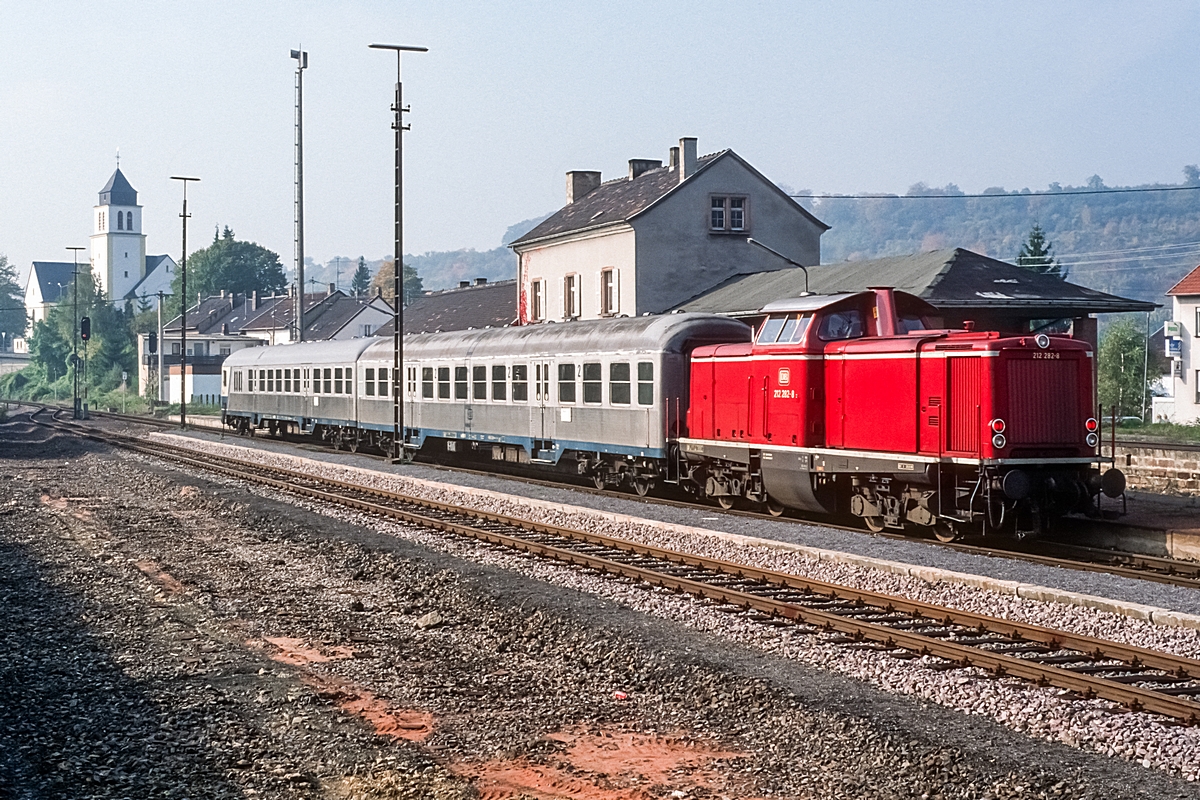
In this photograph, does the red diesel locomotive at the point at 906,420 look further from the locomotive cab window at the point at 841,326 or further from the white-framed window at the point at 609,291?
the white-framed window at the point at 609,291

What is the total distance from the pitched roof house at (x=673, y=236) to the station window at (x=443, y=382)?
1344 cm

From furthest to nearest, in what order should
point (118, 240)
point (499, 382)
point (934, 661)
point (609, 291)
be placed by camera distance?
point (118, 240)
point (609, 291)
point (499, 382)
point (934, 661)

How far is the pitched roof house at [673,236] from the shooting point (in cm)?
4641

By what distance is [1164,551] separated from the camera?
1734cm

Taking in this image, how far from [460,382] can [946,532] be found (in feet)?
54.8

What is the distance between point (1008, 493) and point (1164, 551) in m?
2.67

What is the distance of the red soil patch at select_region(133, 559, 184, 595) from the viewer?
15.3 metres

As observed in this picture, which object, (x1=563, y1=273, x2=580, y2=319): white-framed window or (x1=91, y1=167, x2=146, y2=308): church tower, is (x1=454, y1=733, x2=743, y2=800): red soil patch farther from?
(x1=91, y1=167, x2=146, y2=308): church tower

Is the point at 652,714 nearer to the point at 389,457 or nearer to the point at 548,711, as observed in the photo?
the point at 548,711

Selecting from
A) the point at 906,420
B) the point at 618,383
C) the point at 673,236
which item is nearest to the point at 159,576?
the point at 906,420

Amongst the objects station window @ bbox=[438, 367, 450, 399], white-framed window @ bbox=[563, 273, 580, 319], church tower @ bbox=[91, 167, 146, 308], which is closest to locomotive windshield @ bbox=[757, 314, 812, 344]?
station window @ bbox=[438, 367, 450, 399]

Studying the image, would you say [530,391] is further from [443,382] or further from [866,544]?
[866,544]

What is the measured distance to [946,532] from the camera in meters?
18.2

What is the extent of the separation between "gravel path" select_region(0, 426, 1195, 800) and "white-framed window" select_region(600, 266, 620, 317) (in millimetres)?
31220
